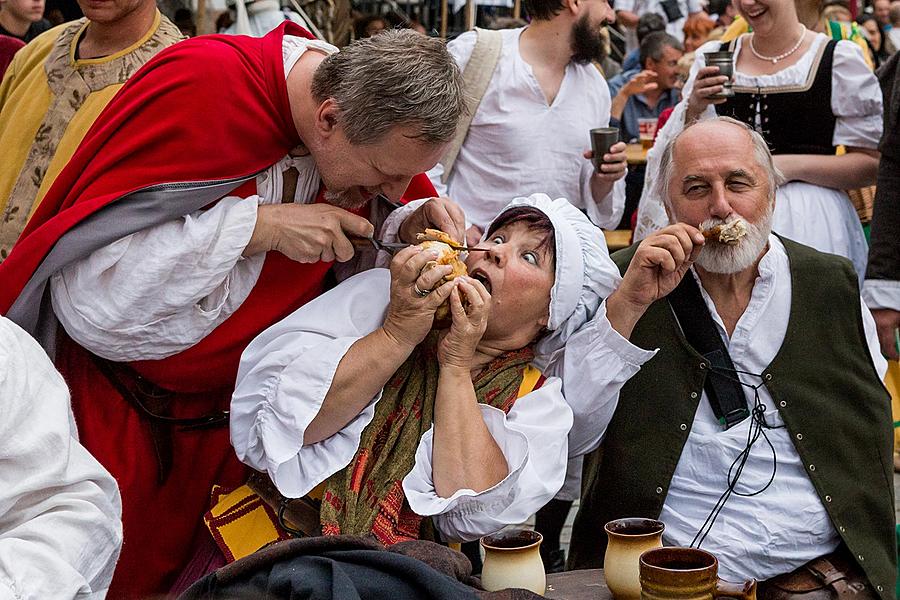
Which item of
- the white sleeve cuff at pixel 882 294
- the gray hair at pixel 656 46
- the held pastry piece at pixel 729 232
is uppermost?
the held pastry piece at pixel 729 232

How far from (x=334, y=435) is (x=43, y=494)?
76cm

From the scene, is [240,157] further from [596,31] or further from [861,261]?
[861,261]

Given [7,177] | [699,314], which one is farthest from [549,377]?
[7,177]

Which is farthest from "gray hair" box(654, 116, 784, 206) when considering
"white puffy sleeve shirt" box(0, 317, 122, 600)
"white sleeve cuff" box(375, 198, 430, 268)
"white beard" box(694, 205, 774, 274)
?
"white puffy sleeve shirt" box(0, 317, 122, 600)

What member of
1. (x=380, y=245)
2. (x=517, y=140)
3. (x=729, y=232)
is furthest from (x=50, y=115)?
(x=729, y=232)

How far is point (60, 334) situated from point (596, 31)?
105 inches

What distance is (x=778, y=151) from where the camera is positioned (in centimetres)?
430

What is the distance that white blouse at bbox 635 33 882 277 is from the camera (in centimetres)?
416

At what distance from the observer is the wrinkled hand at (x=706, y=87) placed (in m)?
4.07

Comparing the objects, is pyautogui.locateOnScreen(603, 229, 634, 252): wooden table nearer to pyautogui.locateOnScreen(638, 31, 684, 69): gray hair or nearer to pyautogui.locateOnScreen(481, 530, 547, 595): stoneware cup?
pyautogui.locateOnScreen(638, 31, 684, 69): gray hair

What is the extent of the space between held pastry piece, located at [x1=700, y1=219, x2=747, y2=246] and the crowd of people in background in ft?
0.08

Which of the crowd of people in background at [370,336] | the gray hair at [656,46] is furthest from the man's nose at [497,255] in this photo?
the gray hair at [656,46]

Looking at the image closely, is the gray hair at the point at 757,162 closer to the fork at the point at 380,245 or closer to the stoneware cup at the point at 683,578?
the fork at the point at 380,245

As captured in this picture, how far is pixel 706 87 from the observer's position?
4.11 meters
